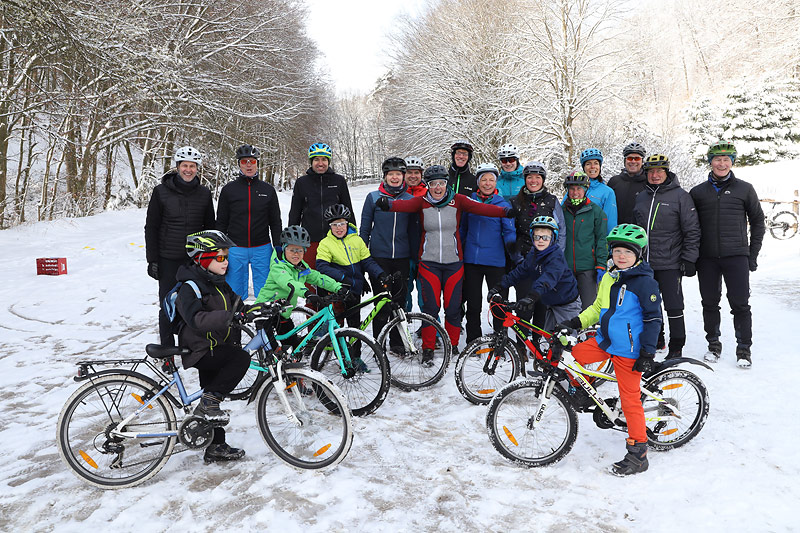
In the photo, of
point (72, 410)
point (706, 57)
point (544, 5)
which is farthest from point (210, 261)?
point (706, 57)

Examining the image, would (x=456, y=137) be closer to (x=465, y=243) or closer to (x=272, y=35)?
(x=272, y=35)

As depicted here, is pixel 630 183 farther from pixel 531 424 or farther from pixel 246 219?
pixel 246 219

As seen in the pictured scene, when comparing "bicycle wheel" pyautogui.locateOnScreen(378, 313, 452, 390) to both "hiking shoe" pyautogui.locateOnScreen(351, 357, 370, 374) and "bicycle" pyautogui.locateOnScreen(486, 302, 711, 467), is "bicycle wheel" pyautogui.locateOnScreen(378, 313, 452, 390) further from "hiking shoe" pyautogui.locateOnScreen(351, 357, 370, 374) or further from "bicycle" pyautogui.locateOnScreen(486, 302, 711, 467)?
"bicycle" pyautogui.locateOnScreen(486, 302, 711, 467)

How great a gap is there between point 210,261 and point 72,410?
1.35 metres

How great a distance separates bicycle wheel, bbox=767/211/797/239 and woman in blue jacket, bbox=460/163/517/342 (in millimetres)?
14673

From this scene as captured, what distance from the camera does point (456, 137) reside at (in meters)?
24.8

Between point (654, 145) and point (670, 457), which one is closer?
point (670, 457)

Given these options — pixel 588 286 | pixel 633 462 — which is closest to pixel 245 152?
pixel 588 286

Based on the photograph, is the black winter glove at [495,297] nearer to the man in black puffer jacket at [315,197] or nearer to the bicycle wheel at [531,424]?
the bicycle wheel at [531,424]

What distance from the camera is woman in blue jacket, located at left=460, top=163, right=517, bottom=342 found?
18.2ft

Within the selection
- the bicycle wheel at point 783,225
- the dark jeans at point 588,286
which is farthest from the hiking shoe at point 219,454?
the bicycle wheel at point 783,225

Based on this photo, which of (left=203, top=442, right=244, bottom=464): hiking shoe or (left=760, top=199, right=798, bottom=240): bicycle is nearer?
(left=203, top=442, right=244, bottom=464): hiking shoe

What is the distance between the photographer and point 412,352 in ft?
17.0

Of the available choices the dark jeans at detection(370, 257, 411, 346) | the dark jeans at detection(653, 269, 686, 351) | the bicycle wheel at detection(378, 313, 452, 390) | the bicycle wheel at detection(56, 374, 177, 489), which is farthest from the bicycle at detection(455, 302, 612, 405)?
the bicycle wheel at detection(56, 374, 177, 489)
